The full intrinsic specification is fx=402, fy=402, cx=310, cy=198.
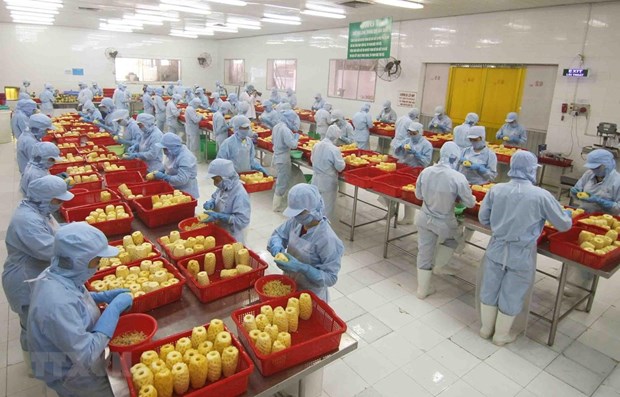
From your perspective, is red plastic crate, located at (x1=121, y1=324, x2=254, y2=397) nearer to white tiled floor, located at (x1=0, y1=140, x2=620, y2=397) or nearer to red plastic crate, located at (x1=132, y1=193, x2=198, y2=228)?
white tiled floor, located at (x1=0, y1=140, x2=620, y2=397)

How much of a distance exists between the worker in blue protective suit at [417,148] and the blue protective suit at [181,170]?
10.6ft

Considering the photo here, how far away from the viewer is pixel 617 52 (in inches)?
278

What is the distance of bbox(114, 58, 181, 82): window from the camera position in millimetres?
17469

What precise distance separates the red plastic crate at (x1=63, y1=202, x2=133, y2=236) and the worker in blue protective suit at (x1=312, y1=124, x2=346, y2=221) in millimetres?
2729

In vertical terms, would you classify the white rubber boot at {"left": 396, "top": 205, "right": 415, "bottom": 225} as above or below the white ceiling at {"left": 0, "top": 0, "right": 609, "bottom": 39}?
below

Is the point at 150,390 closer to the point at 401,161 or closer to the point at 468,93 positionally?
the point at 401,161

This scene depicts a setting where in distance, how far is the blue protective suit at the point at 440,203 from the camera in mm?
4004

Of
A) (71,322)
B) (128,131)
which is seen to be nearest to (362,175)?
(128,131)

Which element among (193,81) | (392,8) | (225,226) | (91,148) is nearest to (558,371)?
(225,226)

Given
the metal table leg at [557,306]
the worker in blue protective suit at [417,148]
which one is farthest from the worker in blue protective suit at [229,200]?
the worker in blue protective suit at [417,148]

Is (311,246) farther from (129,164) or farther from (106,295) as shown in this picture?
(129,164)

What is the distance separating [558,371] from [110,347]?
3533 mm

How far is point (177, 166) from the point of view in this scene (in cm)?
479

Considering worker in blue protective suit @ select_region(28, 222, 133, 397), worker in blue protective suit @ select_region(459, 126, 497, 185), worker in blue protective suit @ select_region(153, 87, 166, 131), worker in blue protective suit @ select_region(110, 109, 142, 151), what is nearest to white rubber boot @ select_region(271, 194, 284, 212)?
worker in blue protective suit @ select_region(110, 109, 142, 151)
